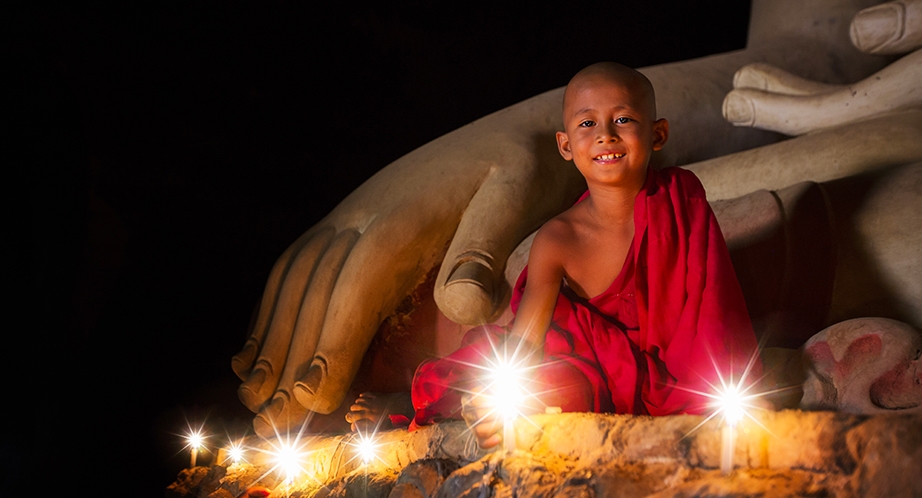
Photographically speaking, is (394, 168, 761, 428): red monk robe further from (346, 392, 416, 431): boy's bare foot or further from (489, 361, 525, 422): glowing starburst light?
(346, 392, 416, 431): boy's bare foot

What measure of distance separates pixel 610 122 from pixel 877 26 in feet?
6.18

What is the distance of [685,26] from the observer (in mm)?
5324

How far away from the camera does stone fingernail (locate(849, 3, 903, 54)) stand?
2734mm

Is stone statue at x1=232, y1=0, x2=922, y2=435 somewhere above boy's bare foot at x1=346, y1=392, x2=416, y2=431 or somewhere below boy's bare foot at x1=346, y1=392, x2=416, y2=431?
above

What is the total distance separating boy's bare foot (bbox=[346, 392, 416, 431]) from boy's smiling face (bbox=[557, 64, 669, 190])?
4.07ft

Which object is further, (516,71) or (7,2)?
(516,71)

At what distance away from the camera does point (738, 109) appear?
3025 mm

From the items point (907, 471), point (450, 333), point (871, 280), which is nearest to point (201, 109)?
point (450, 333)

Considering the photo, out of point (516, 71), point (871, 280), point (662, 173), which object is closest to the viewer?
point (662, 173)

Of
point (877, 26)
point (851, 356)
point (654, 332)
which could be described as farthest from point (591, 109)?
point (877, 26)

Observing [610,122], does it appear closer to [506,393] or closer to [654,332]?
[654,332]

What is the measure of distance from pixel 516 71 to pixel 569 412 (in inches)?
159

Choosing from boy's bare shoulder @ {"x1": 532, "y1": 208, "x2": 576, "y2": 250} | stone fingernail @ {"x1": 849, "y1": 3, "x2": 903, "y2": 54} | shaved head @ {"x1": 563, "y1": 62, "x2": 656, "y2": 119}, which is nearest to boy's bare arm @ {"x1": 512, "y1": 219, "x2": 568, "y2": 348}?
boy's bare shoulder @ {"x1": 532, "y1": 208, "x2": 576, "y2": 250}

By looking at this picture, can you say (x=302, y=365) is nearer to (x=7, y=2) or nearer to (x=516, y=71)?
(x=7, y=2)
